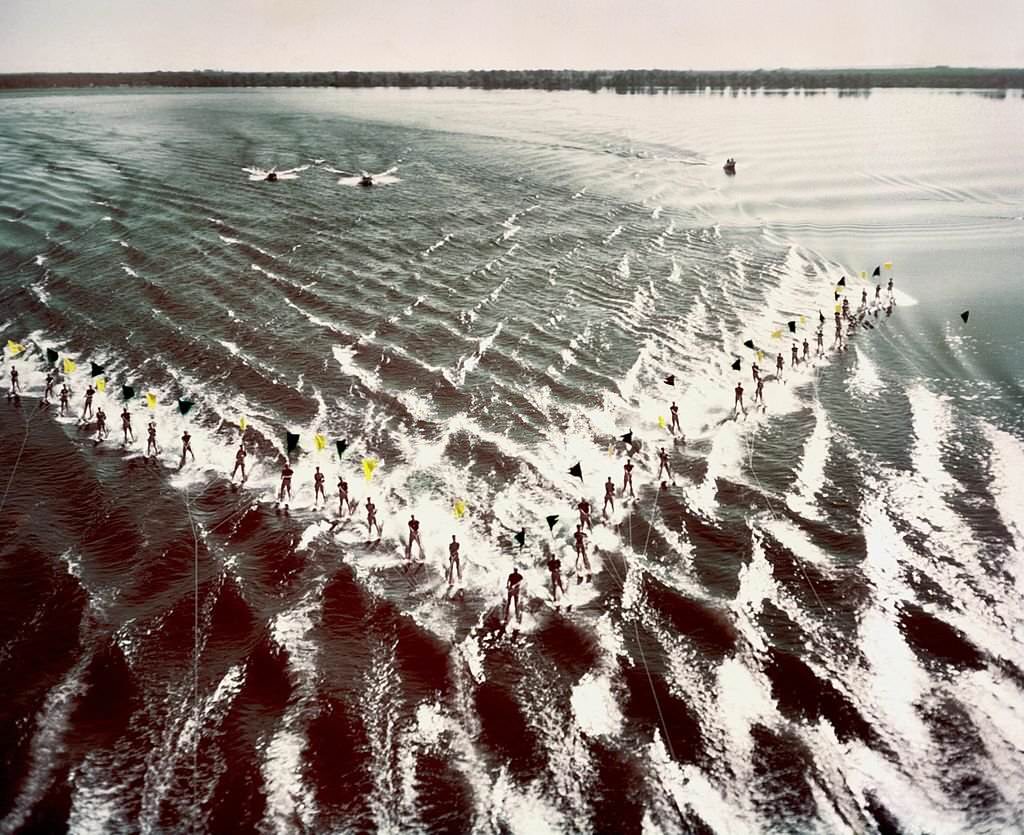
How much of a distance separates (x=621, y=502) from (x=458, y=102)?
139 metres

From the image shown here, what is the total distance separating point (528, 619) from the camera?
59.1ft

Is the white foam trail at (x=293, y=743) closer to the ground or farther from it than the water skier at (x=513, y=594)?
closer to the ground

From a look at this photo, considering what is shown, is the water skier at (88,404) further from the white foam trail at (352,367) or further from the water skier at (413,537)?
the water skier at (413,537)

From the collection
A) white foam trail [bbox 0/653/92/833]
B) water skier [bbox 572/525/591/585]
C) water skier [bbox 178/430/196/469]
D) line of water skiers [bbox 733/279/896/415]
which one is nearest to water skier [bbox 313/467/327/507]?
water skier [bbox 178/430/196/469]

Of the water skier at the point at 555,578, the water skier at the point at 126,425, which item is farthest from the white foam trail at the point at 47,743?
the water skier at the point at 126,425

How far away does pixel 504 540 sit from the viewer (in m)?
Answer: 21.1

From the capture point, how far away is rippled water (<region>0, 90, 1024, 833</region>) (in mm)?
14000

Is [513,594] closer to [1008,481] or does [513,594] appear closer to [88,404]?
[1008,481]

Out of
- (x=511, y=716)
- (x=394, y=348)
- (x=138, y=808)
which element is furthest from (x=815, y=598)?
(x=394, y=348)

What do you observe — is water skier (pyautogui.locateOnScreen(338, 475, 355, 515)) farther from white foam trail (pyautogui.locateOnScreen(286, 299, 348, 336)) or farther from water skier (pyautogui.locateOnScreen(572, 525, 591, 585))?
white foam trail (pyautogui.locateOnScreen(286, 299, 348, 336))

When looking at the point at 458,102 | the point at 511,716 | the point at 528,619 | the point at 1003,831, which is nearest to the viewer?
the point at 1003,831

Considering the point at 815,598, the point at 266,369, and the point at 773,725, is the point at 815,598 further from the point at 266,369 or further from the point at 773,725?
the point at 266,369

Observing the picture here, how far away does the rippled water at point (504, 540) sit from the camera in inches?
551

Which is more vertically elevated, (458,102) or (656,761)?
(458,102)
